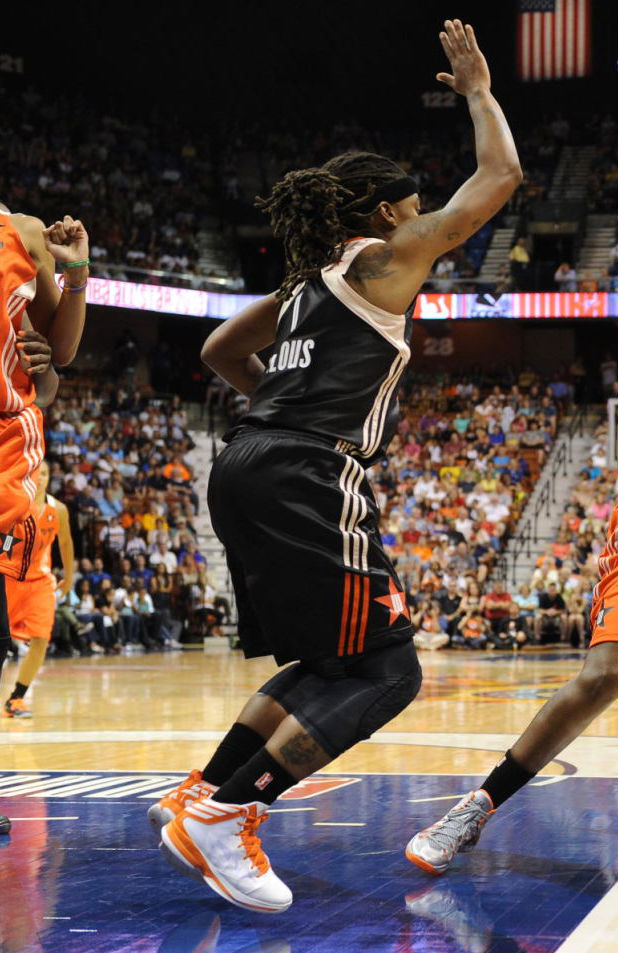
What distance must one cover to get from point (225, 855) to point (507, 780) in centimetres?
106

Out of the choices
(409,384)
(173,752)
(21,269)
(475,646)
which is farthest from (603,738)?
(409,384)

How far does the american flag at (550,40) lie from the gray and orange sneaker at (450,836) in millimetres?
26050

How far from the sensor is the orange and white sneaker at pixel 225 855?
293 cm

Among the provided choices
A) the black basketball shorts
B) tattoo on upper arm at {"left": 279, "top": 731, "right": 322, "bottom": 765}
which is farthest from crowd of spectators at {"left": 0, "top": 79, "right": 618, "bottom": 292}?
tattoo on upper arm at {"left": 279, "top": 731, "right": 322, "bottom": 765}

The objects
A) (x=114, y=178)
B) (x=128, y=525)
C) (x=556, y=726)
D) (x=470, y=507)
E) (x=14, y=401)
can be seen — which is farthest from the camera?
(x=114, y=178)

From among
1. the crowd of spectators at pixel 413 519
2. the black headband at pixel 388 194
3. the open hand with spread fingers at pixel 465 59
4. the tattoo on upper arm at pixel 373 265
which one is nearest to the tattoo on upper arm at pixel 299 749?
the tattoo on upper arm at pixel 373 265

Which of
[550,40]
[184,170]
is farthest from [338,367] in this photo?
[550,40]

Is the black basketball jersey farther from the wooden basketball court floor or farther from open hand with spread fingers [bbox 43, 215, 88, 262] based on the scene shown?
the wooden basketball court floor

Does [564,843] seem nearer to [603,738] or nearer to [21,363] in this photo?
[21,363]

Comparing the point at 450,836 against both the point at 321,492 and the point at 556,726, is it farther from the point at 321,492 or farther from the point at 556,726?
the point at 321,492

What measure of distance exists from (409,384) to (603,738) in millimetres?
19556

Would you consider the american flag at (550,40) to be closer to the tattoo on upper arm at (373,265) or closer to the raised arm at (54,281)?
the raised arm at (54,281)

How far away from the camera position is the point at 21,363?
12.5 feet

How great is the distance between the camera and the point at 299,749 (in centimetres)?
296
